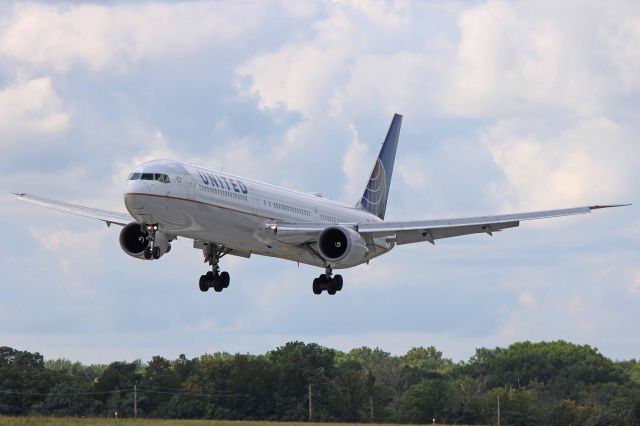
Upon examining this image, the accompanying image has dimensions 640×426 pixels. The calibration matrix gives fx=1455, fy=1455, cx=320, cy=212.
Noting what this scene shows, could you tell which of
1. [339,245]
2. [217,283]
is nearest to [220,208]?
[339,245]

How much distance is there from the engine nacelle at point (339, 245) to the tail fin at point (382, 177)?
15.1 meters

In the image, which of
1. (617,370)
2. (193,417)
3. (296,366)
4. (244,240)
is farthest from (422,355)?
(244,240)

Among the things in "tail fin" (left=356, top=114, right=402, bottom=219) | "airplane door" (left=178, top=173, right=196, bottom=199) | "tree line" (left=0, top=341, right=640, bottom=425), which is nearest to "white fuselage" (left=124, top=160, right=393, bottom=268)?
"airplane door" (left=178, top=173, right=196, bottom=199)

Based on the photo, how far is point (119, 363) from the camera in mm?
113750

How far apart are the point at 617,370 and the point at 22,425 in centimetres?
9329

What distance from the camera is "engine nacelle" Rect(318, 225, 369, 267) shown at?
70.1 metres

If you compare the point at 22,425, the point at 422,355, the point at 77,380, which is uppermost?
the point at 422,355

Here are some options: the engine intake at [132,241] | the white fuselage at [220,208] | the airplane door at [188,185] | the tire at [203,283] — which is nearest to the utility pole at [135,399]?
the tire at [203,283]

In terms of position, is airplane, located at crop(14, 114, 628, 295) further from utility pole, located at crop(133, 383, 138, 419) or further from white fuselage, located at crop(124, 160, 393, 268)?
utility pole, located at crop(133, 383, 138, 419)

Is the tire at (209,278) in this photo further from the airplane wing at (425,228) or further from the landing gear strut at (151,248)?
the landing gear strut at (151,248)

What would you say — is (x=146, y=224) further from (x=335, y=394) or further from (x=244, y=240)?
(x=335, y=394)

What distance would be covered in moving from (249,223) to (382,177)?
25664mm

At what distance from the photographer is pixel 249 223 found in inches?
2625

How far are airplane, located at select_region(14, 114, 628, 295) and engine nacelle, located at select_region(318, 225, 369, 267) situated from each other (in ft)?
0.16
